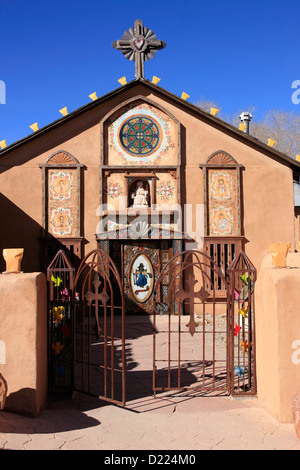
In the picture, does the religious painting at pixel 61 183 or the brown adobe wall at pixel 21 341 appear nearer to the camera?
the brown adobe wall at pixel 21 341

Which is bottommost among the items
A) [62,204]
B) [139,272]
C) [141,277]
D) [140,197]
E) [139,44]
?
[141,277]

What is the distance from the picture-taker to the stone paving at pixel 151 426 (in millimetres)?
4621

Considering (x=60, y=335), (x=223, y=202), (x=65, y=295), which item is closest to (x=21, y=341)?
(x=60, y=335)

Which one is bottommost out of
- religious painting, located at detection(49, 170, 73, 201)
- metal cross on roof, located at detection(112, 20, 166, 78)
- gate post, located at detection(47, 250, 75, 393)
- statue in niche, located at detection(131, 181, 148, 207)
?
gate post, located at detection(47, 250, 75, 393)

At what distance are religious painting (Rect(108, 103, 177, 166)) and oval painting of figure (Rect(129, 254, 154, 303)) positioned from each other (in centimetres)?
306

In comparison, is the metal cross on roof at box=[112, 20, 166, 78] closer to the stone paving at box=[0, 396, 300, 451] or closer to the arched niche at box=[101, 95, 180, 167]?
the arched niche at box=[101, 95, 180, 167]

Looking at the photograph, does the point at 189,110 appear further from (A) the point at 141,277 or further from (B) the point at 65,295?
(B) the point at 65,295

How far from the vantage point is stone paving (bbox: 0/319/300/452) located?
4621 mm

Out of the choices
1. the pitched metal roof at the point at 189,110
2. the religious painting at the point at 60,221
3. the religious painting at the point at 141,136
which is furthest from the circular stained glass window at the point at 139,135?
the religious painting at the point at 60,221

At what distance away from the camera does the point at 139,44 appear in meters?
13.6

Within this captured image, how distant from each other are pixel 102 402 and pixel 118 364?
2061 millimetres

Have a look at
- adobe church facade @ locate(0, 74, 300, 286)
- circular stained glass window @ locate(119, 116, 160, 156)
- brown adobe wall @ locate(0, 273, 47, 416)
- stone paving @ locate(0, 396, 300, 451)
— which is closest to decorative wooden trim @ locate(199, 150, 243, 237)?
adobe church facade @ locate(0, 74, 300, 286)

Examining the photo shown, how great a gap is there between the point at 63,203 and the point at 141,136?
3229 mm

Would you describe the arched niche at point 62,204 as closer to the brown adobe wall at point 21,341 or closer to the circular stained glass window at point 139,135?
the circular stained glass window at point 139,135
